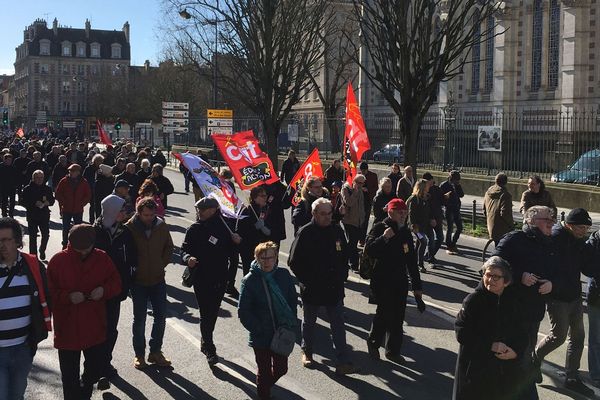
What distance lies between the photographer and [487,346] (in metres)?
4.68

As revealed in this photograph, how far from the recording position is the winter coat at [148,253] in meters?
6.79

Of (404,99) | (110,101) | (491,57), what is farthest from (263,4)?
(110,101)

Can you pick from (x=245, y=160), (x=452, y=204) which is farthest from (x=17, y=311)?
(x=452, y=204)

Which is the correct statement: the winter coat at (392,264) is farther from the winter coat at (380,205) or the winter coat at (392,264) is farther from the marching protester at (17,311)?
the winter coat at (380,205)

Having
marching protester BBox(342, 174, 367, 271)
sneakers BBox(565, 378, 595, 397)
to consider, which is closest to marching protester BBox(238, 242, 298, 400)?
sneakers BBox(565, 378, 595, 397)

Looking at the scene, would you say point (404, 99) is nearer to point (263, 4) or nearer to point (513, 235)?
point (263, 4)

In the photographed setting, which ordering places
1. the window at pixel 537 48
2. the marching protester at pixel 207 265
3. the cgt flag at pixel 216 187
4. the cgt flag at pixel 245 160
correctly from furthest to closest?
the window at pixel 537 48 → the cgt flag at pixel 245 160 → the cgt flag at pixel 216 187 → the marching protester at pixel 207 265

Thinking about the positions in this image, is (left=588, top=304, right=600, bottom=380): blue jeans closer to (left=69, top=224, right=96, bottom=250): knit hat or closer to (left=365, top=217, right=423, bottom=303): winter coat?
(left=365, top=217, right=423, bottom=303): winter coat

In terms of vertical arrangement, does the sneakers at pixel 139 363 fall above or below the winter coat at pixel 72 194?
below

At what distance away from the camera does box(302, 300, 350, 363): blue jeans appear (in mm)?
6750

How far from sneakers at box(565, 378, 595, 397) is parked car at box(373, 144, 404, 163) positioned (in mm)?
25525

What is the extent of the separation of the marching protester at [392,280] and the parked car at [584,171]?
15819mm

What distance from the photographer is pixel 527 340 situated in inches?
190

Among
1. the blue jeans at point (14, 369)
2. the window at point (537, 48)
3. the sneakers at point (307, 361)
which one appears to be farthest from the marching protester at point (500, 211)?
→ the window at point (537, 48)
